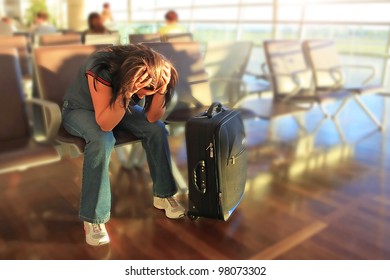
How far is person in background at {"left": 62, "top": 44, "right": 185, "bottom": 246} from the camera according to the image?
5.14ft

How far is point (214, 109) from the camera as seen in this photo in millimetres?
1957

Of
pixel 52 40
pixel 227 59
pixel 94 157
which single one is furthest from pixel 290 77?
pixel 94 157

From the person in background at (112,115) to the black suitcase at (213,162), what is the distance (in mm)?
170

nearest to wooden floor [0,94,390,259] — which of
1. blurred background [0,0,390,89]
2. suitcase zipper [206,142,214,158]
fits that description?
suitcase zipper [206,142,214,158]

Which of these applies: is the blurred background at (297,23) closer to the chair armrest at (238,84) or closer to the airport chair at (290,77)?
the airport chair at (290,77)

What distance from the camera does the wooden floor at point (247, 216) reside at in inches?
67.4

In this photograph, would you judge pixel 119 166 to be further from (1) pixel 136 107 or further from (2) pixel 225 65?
(2) pixel 225 65

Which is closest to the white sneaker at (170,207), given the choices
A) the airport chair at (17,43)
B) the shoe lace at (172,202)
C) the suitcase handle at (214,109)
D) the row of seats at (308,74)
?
the shoe lace at (172,202)

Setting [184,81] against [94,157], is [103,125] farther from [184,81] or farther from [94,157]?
[184,81]

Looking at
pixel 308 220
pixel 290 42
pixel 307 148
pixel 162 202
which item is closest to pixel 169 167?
pixel 162 202

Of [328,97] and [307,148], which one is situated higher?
[328,97]

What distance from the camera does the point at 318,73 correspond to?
3.62 meters

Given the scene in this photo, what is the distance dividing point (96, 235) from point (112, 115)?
54 cm

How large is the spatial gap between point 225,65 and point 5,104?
191 centimetres
